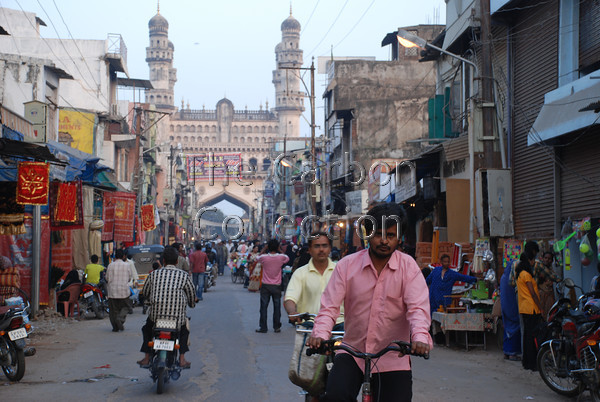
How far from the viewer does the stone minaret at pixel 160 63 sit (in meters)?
119

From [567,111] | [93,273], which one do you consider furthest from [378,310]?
[93,273]

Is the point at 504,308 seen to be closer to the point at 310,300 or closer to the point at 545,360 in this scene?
the point at 545,360

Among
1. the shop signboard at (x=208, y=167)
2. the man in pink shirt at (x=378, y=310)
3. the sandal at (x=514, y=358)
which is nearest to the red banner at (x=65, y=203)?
the sandal at (x=514, y=358)

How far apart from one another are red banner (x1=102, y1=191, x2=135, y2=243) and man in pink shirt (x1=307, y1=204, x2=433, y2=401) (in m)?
21.0

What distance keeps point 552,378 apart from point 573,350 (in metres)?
0.53

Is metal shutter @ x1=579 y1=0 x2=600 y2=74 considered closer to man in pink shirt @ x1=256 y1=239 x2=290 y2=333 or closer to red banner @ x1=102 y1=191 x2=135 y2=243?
man in pink shirt @ x1=256 y1=239 x2=290 y2=333

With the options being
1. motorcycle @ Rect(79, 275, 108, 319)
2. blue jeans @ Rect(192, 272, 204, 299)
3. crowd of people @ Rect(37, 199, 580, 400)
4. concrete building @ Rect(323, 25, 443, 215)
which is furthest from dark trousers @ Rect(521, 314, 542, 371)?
concrete building @ Rect(323, 25, 443, 215)

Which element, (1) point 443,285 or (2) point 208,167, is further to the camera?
(2) point 208,167

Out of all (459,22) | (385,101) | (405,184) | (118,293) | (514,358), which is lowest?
(514,358)

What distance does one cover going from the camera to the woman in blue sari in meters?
9.84

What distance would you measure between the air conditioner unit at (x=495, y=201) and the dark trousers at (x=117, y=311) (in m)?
6.50

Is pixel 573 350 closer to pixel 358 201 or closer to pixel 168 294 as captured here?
pixel 168 294

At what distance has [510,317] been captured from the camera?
9.91 metres

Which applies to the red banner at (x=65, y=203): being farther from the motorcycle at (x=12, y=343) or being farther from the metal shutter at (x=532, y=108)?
the metal shutter at (x=532, y=108)
